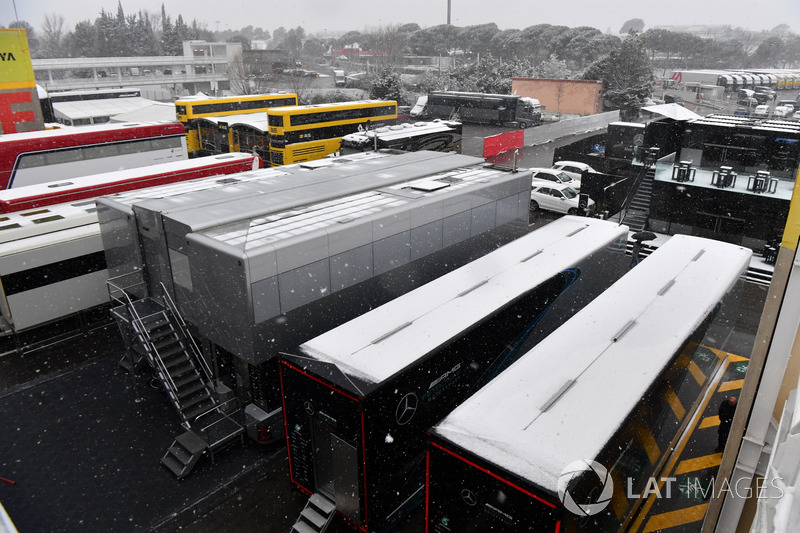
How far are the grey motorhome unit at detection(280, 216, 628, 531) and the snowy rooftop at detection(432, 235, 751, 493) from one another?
3.76 feet

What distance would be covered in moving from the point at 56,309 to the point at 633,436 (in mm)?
13888

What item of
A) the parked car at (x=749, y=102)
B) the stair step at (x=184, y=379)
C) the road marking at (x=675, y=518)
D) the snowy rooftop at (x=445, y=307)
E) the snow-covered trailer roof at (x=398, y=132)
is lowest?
the road marking at (x=675, y=518)

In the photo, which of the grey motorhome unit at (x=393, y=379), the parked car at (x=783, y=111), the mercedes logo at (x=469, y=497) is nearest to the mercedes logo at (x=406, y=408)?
the grey motorhome unit at (x=393, y=379)

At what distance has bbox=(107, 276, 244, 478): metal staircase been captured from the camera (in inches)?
394

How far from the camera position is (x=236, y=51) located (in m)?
60.4

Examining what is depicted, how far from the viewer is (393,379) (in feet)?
24.6

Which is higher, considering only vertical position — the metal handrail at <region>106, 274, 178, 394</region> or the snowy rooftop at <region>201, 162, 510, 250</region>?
the snowy rooftop at <region>201, 162, 510, 250</region>

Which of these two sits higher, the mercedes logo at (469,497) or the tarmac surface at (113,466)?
the mercedes logo at (469,497)

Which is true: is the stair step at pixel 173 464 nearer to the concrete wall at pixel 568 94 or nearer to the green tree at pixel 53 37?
the concrete wall at pixel 568 94

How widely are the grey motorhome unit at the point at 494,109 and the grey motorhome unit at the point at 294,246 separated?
28648 mm

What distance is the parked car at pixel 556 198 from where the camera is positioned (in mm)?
22438

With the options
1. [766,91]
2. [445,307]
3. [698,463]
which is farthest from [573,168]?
[766,91]

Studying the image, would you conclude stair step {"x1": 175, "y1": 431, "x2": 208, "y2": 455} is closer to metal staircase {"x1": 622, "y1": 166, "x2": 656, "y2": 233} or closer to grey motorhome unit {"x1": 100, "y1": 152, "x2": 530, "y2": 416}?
grey motorhome unit {"x1": 100, "y1": 152, "x2": 530, "y2": 416}

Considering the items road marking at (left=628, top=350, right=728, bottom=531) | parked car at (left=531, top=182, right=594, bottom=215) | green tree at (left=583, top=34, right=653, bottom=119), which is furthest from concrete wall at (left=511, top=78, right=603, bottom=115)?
road marking at (left=628, top=350, right=728, bottom=531)
